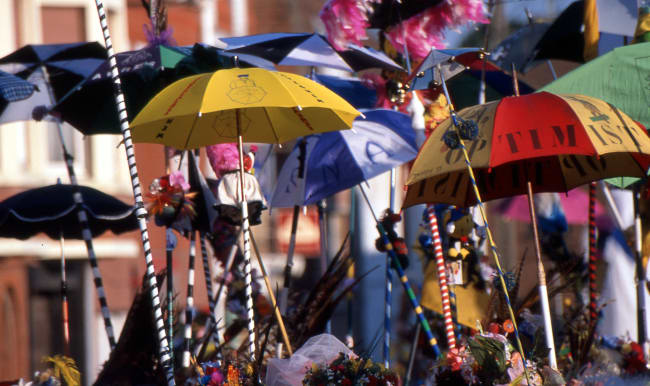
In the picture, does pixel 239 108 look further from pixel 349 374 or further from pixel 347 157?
pixel 347 157

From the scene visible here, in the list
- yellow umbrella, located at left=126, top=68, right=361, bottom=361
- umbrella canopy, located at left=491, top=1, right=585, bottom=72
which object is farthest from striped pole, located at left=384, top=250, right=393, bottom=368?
umbrella canopy, located at left=491, top=1, right=585, bottom=72

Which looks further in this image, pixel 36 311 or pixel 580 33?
pixel 36 311

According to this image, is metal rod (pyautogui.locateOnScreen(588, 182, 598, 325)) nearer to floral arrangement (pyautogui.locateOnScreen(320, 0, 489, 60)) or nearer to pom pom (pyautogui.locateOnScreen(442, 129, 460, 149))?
floral arrangement (pyautogui.locateOnScreen(320, 0, 489, 60))

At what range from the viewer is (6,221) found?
6375 millimetres

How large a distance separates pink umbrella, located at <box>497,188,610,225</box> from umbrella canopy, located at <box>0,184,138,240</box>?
3.54m

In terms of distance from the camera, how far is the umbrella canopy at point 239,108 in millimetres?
4762

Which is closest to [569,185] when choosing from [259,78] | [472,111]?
[472,111]

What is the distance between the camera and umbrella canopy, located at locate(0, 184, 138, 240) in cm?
629

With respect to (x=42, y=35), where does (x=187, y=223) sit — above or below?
below

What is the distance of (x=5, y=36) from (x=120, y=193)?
8.37 ft

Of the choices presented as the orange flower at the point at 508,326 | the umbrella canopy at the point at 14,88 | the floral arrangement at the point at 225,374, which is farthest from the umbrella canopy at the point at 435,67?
the umbrella canopy at the point at 14,88

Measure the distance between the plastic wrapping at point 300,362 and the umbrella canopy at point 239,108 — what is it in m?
1.09

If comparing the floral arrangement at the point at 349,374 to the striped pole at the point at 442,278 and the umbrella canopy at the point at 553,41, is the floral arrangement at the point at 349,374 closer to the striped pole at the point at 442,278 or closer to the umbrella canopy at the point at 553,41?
the striped pole at the point at 442,278

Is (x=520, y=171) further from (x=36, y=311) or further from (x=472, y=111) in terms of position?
(x=36, y=311)
